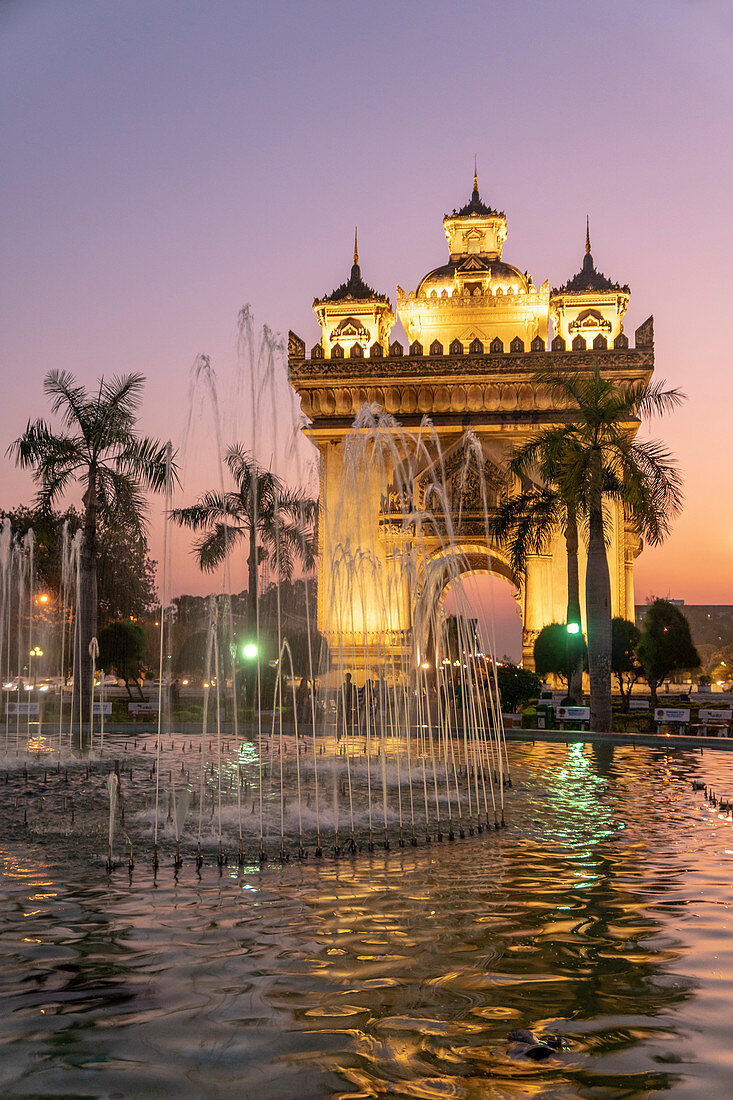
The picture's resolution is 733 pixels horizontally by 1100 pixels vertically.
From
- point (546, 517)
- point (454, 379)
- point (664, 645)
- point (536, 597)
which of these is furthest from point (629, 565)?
point (546, 517)

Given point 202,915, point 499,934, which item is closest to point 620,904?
point 499,934

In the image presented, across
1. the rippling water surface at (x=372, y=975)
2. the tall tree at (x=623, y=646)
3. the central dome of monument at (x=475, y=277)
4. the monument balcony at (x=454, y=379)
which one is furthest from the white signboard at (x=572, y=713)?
the central dome of monument at (x=475, y=277)

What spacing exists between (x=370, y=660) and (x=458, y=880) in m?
26.9

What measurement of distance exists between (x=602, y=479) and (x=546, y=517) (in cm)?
590

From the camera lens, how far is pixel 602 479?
19125 mm

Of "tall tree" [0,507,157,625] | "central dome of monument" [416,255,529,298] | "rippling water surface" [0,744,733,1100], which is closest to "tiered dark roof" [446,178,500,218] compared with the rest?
"central dome of monument" [416,255,529,298]

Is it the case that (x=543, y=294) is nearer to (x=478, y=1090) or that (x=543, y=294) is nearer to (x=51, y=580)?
(x=51, y=580)

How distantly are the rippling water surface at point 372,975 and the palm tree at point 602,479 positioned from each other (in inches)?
450

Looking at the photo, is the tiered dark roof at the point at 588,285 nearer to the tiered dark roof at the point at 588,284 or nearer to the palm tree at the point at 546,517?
the tiered dark roof at the point at 588,284

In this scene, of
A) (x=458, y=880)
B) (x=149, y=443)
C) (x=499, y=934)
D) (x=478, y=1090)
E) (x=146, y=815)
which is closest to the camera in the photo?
(x=478, y=1090)

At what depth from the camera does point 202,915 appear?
5.40 m

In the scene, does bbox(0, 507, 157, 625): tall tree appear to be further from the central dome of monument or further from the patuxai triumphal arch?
the central dome of monument

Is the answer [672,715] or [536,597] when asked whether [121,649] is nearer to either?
[536,597]

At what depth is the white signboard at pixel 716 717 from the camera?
63.3ft
